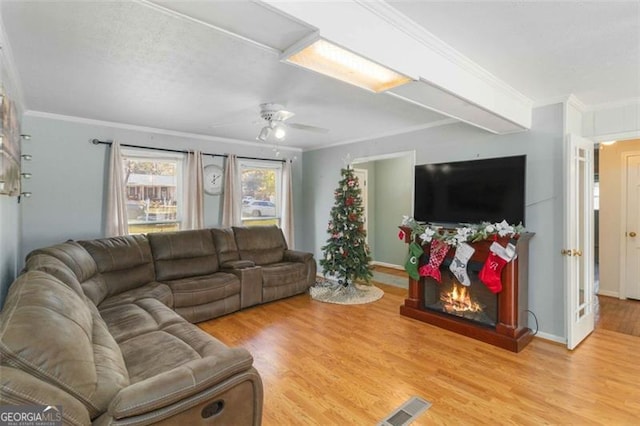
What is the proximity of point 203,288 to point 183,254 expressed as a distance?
66cm

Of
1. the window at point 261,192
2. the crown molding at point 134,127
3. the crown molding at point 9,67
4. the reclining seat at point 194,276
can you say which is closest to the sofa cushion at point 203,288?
the reclining seat at point 194,276

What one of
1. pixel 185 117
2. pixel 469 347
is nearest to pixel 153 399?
pixel 469 347

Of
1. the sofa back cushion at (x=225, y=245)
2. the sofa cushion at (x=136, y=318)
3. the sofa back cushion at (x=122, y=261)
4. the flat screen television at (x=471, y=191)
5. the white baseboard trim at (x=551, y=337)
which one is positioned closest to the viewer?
the sofa cushion at (x=136, y=318)

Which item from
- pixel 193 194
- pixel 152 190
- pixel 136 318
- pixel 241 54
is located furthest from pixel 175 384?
pixel 152 190

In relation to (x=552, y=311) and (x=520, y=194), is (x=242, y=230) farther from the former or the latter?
(x=552, y=311)

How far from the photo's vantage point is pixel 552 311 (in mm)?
3326

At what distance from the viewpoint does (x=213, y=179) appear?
520cm

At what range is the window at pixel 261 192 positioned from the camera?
226 inches

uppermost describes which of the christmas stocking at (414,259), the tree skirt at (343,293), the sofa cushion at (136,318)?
the christmas stocking at (414,259)

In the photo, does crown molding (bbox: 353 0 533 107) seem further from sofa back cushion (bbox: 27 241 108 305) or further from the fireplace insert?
sofa back cushion (bbox: 27 241 108 305)

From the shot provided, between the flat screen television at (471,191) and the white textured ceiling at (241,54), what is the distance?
756mm

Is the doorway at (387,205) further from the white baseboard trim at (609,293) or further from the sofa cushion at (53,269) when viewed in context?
the sofa cushion at (53,269)

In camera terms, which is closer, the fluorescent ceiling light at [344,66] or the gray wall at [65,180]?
the fluorescent ceiling light at [344,66]

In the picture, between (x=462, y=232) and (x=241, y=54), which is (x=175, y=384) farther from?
(x=462, y=232)
